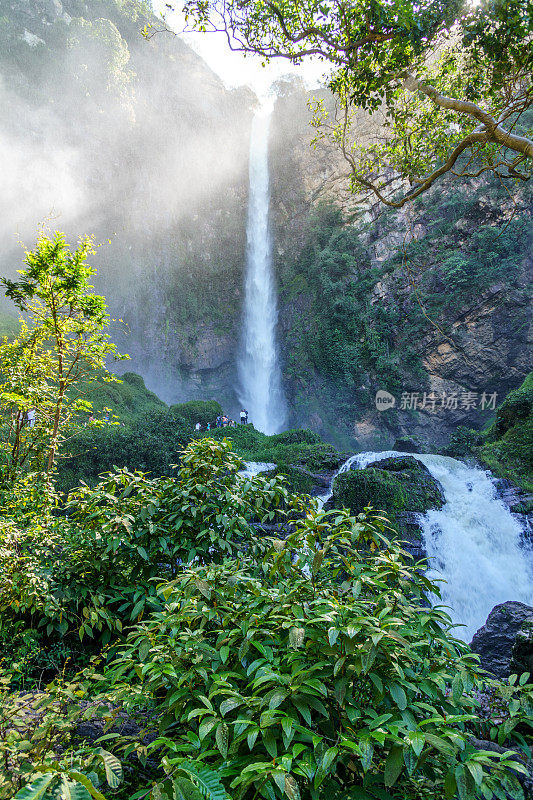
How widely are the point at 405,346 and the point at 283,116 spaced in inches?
803

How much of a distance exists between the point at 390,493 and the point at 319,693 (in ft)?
26.7

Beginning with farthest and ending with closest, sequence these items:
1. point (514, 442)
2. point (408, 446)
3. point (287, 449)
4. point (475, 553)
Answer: point (408, 446) < point (287, 449) < point (514, 442) < point (475, 553)

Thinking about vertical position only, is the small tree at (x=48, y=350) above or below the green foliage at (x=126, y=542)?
above

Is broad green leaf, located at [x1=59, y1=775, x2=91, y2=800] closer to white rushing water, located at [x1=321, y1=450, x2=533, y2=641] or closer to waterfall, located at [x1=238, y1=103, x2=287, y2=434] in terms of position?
white rushing water, located at [x1=321, y1=450, x2=533, y2=641]

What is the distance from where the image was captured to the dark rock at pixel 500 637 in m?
4.03

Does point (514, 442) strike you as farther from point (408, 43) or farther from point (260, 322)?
point (260, 322)

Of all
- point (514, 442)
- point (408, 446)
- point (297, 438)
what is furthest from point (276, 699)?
point (297, 438)

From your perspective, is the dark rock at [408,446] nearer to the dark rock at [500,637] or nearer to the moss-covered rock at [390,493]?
the moss-covered rock at [390,493]

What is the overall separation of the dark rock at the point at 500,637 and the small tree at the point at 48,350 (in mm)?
4784

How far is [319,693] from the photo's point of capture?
1.12 meters

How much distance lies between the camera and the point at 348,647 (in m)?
1.16

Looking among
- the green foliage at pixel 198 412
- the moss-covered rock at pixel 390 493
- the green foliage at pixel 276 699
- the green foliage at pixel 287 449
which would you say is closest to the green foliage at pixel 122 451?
the green foliage at pixel 287 449

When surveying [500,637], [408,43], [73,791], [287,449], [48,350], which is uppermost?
[408,43]

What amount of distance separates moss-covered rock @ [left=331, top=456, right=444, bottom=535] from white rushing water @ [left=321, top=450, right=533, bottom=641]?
32 centimetres
